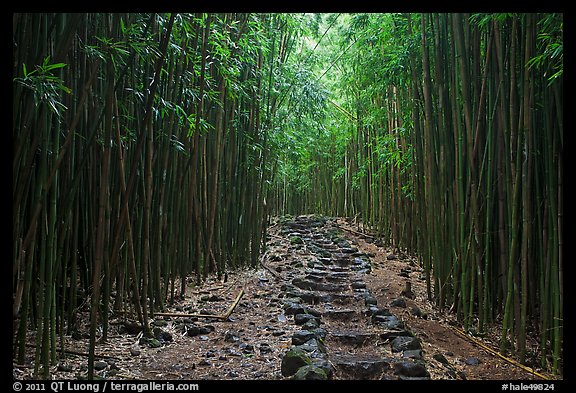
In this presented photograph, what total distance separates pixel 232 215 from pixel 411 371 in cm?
293

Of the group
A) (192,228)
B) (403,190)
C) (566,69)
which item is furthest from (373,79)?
(566,69)

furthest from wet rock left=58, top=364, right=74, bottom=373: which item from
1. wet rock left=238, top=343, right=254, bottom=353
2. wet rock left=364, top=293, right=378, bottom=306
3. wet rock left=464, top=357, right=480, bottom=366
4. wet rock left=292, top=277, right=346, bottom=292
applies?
wet rock left=292, top=277, right=346, bottom=292

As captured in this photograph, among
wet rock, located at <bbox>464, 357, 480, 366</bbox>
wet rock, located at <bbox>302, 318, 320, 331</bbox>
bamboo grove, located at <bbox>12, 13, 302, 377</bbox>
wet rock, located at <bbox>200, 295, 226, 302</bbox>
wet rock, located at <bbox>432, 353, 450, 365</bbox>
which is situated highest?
bamboo grove, located at <bbox>12, 13, 302, 377</bbox>

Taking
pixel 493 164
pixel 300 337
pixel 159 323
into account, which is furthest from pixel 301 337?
pixel 493 164

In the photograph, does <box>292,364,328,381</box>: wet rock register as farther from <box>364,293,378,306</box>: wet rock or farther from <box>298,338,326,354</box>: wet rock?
<box>364,293,378,306</box>: wet rock

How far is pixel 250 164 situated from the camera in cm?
507

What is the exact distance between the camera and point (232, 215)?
480 cm

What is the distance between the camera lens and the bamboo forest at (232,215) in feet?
6.37

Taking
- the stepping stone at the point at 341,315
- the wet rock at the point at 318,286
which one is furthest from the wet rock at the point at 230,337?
the wet rock at the point at 318,286

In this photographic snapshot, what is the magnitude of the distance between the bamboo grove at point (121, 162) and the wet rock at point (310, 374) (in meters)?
0.90

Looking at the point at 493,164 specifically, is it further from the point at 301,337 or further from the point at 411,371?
the point at 301,337

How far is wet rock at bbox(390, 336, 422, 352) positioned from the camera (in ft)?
8.52

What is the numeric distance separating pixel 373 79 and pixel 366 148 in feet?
9.21

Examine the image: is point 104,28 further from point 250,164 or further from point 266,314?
point 250,164
